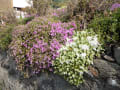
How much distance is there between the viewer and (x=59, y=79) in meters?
2.30

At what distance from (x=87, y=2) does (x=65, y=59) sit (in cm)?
203

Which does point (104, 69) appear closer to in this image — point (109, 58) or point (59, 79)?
point (109, 58)

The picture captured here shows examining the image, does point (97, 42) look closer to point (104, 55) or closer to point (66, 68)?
→ point (104, 55)

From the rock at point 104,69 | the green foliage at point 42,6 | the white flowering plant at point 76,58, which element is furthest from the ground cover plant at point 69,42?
the green foliage at point 42,6

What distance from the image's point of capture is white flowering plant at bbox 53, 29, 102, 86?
Result: 1.89 m

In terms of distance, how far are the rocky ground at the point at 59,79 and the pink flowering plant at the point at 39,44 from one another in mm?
295

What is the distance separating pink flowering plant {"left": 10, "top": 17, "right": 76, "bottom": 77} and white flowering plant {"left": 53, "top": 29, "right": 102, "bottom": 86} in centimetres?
22

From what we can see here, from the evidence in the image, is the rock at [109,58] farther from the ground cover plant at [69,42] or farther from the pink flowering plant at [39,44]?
the pink flowering plant at [39,44]

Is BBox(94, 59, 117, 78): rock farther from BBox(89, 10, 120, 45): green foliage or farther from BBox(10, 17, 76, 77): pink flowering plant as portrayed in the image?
BBox(10, 17, 76, 77): pink flowering plant

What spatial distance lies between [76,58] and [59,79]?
0.73m

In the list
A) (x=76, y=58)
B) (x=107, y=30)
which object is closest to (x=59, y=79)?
(x=76, y=58)

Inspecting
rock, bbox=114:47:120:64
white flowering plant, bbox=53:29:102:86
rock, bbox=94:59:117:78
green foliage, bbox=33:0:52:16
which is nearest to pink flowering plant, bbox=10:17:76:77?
white flowering plant, bbox=53:29:102:86

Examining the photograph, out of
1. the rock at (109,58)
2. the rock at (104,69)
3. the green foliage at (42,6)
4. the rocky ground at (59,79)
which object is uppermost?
the green foliage at (42,6)

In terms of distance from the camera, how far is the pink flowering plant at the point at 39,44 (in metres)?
2.29
